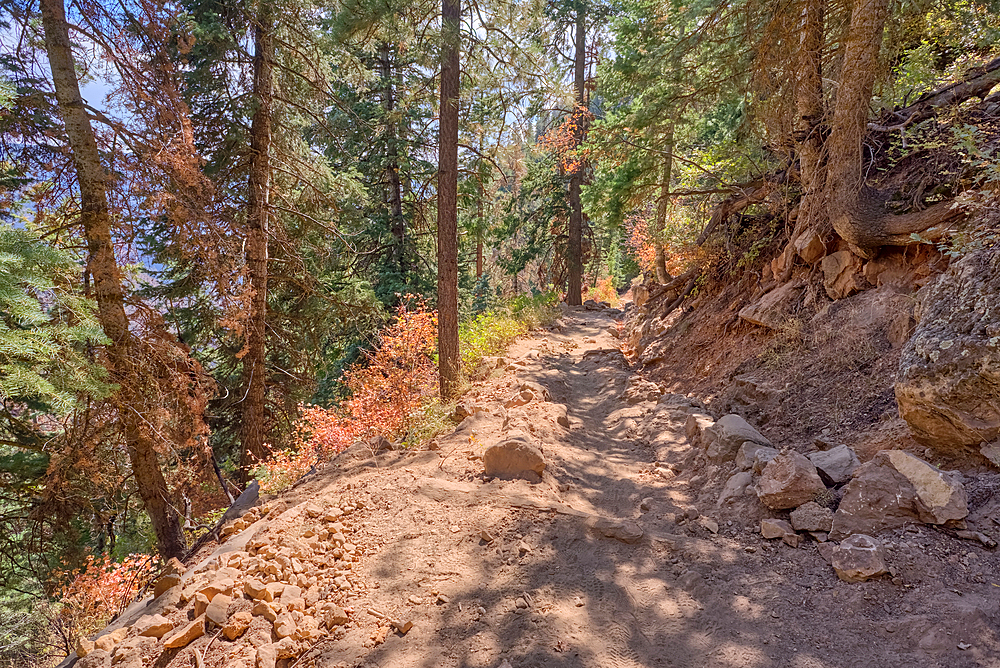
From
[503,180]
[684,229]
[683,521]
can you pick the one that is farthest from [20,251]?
[684,229]

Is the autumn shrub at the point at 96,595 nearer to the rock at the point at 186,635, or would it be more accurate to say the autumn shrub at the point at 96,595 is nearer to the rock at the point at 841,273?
the rock at the point at 186,635

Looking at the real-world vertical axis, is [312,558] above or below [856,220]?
below

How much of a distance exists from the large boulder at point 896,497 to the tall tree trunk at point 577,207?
15.4 metres

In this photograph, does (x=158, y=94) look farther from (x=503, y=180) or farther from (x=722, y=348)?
(x=722, y=348)

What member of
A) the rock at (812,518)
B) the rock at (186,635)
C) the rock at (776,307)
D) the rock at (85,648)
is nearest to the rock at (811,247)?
the rock at (776,307)

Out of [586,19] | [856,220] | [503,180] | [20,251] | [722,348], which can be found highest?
[586,19]

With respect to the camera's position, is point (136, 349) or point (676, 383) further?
point (676, 383)

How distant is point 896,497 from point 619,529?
1.82 meters

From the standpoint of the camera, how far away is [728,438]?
443 cm

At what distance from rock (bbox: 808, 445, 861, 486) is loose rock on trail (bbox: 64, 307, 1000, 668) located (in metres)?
0.03

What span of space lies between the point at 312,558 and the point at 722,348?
6301 millimetres

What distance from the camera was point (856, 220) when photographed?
515 centimetres

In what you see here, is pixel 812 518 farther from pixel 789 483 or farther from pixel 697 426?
pixel 697 426

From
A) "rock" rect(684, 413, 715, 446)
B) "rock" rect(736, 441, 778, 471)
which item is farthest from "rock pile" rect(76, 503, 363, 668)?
"rock" rect(684, 413, 715, 446)
